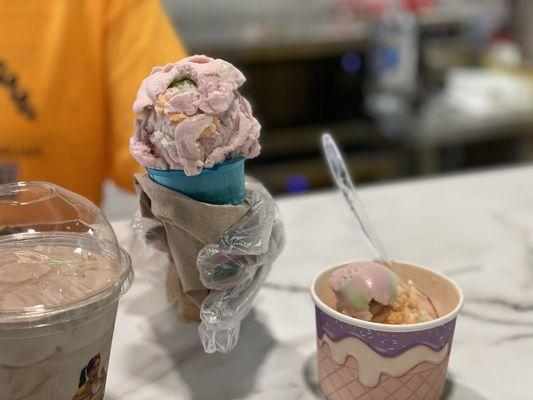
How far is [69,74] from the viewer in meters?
1.18

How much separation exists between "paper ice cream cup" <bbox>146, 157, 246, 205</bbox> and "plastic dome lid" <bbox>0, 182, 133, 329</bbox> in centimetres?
8

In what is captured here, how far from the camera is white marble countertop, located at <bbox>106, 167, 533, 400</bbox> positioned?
690 mm

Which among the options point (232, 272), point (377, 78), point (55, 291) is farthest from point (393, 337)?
point (377, 78)

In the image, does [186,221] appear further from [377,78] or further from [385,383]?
[377,78]

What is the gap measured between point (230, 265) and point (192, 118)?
0.49ft

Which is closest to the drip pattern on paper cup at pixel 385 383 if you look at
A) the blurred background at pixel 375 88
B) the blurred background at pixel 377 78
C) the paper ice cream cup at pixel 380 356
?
the paper ice cream cup at pixel 380 356

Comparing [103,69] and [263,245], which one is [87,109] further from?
[263,245]

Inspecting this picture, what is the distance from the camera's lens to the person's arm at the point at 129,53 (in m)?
1.14

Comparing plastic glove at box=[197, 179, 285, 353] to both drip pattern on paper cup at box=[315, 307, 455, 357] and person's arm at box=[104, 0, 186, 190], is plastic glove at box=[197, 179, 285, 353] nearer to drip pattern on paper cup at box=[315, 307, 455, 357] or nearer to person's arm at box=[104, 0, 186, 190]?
drip pattern on paper cup at box=[315, 307, 455, 357]

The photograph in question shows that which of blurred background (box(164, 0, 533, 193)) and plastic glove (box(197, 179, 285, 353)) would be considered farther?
blurred background (box(164, 0, 533, 193))

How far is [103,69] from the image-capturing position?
47.6 inches

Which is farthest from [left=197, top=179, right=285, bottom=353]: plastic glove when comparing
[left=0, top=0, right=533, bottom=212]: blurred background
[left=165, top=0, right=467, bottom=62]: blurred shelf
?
[left=165, top=0, right=467, bottom=62]: blurred shelf

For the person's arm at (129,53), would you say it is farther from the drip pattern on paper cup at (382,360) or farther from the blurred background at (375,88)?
the blurred background at (375,88)

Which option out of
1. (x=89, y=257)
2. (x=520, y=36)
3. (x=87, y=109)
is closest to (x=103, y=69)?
(x=87, y=109)
